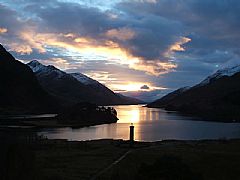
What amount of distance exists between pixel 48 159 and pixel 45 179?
1734 cm

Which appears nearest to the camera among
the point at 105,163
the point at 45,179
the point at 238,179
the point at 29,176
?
the point at 29,176

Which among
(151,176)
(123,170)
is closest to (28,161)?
(151,176)

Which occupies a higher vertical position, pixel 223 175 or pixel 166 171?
pixel 166 171

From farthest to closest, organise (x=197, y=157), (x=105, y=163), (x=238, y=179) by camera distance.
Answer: (x=197, y=157), (x=105, y=163), (x=238, y=179)

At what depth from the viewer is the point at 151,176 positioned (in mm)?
22922

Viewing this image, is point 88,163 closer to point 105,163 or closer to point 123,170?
point 105,163

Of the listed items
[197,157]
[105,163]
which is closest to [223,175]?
[197,157]

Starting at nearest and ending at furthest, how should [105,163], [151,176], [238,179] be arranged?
[151,176]
[238,179]
[105,163]

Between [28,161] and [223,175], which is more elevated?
[28,161]

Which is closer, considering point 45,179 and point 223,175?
point 45,179

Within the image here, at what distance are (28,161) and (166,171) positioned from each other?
31.3 feet

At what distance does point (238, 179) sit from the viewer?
34812 mm

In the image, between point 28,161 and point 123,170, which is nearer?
point 28,161

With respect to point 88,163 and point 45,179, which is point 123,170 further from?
point 45,179
